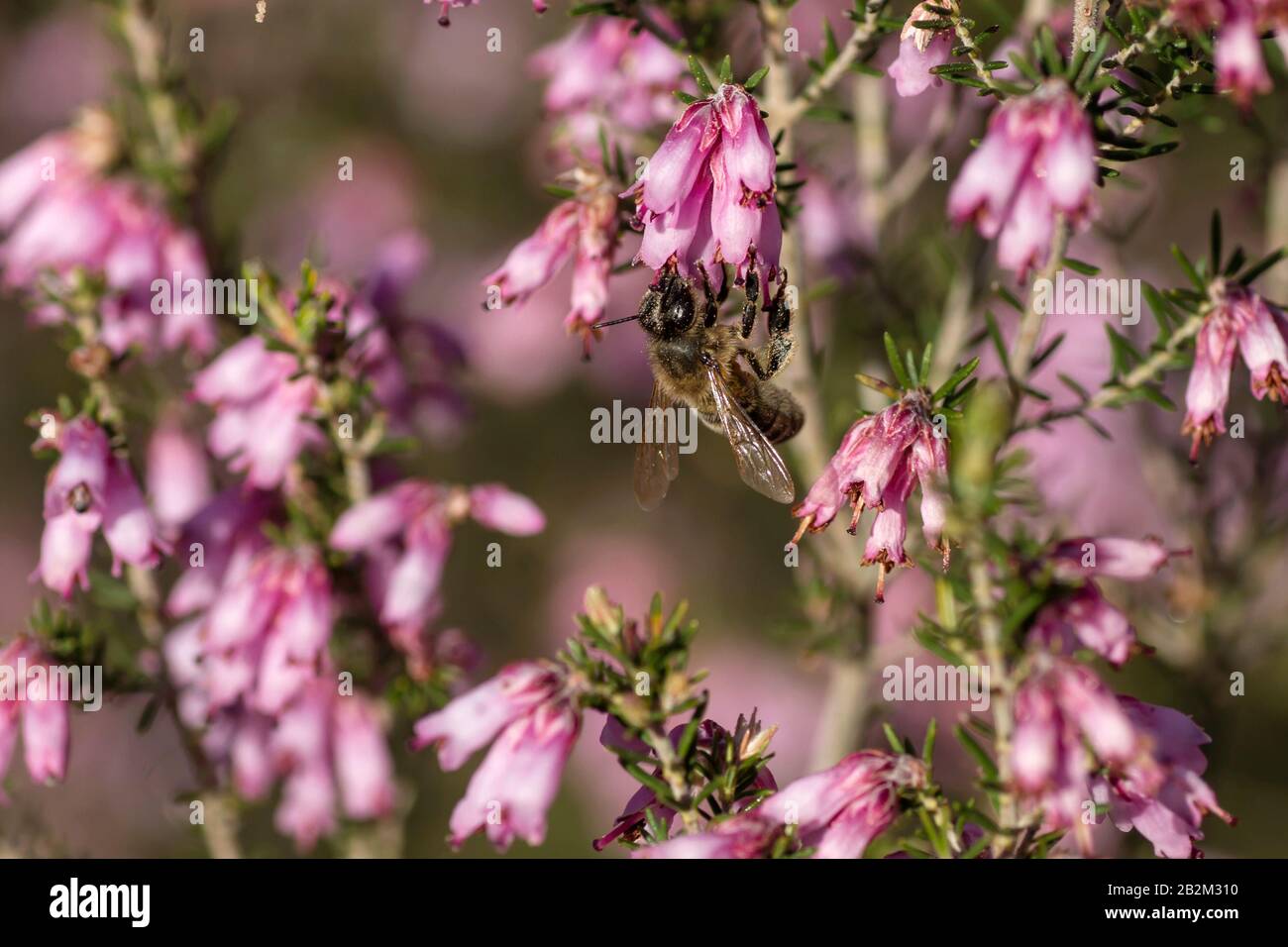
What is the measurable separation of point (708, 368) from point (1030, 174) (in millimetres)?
1330

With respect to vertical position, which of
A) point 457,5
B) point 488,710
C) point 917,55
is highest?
point 457,5

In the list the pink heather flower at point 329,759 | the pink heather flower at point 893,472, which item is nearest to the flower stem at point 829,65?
the pink heather flower at point 893,472

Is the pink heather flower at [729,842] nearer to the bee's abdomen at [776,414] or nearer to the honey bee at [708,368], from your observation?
the honey bee at [708,368]

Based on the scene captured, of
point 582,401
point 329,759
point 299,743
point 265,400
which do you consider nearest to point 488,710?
point 265,400

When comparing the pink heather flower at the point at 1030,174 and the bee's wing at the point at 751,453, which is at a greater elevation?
the pink heather flower at the point at 1030,174

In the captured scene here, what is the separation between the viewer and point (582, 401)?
6.62 metres

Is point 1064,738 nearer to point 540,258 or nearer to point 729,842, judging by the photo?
point 729,842

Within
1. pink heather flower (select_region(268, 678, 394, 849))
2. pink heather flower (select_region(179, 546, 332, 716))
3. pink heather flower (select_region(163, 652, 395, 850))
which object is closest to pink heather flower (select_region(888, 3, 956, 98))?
pink heather flower (select_region(179, 546, 332, 716))

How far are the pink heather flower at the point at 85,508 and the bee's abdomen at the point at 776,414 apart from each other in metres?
1.65

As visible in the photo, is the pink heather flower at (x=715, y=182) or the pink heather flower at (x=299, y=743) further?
the pink heather flower at (x=299, y=743)

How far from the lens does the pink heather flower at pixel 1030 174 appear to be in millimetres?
2066

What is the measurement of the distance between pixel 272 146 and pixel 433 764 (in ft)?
12.3

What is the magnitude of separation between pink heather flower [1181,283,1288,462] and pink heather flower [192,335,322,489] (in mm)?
2070
